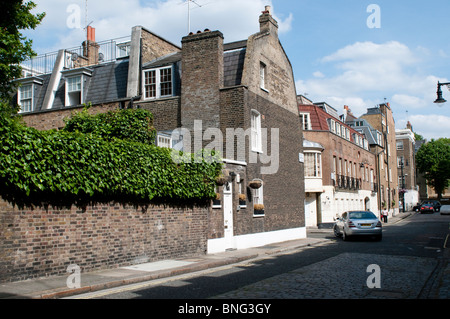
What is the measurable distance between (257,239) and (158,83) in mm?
9005

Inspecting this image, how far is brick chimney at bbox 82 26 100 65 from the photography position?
92.3 ft

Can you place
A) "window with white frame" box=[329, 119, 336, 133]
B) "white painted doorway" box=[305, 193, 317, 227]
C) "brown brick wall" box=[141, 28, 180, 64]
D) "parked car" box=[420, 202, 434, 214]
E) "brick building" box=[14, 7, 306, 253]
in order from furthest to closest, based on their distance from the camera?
"parked car" box=[420, 202, 434, 214] → "window with white frame" box=[329, 119, 336, 133] → "white painted doorway" box=[305, 193, 317, 227] → "brown brick wall" box=[141, 28, 180, 64] → "brick building" box=[14, 7, 306, 253]

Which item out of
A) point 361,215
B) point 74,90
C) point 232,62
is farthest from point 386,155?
point 74,90

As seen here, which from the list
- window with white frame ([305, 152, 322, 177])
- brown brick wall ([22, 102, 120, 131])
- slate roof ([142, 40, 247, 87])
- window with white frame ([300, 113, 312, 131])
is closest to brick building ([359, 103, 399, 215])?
window with white frame ([300, 113, 312, 131])

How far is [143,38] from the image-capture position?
919 inches

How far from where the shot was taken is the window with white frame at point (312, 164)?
Answer: 123ft

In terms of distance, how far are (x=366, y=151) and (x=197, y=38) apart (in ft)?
129

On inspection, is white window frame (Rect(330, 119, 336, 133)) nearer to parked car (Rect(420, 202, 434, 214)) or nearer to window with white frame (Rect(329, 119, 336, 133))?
window with white frame (Rect(329, 119, 336, 133))

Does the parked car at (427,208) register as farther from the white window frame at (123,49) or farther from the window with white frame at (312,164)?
the white window frame at (123,49)

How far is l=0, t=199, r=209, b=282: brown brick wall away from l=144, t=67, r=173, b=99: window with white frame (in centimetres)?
783

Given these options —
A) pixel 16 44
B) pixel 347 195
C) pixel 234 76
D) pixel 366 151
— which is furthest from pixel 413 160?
pixel 16 44

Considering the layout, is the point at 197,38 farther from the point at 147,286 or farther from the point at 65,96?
the point at 147,286

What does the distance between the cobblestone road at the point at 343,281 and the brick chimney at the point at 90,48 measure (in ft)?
68.3

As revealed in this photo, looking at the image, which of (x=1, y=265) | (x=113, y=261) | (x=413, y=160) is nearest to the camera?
(x=1, y=265)
